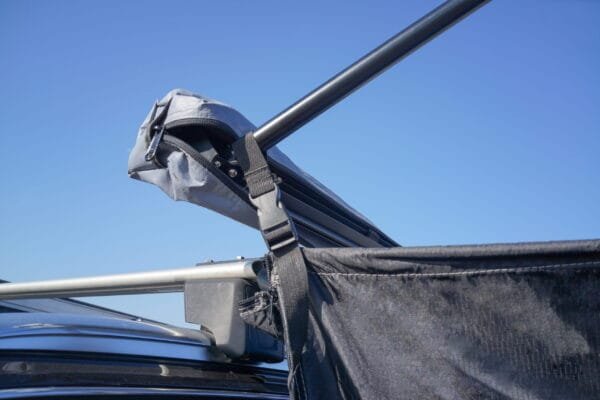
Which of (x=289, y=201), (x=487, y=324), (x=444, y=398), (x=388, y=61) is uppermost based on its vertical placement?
(x=388, y=61)

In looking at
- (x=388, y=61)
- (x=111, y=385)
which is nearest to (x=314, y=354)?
(x=111, y=385)

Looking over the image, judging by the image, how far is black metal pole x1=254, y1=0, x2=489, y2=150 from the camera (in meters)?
1.24

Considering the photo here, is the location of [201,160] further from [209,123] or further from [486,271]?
[486,271]

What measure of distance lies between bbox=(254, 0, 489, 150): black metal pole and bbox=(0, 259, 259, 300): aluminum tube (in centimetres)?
46

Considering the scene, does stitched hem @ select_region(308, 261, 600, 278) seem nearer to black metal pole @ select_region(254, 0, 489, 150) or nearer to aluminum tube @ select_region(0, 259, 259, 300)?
black metal pole @ select_region(254, 0, 489, 150)

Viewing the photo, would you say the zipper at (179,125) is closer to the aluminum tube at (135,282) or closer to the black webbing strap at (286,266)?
the black webbing strap at (286,266)

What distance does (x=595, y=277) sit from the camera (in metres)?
1.05

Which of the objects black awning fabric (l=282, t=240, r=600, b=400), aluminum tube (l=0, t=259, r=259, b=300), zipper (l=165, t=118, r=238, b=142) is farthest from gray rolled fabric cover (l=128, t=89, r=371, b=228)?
black awning fabric (l=282, t=240, r=600, b=400)

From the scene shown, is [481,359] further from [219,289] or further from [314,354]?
[219,289]

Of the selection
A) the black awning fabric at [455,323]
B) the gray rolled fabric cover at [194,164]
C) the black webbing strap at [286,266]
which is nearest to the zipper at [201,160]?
the gray rolled fabric cover at [194,164]

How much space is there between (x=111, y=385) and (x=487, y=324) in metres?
0.82

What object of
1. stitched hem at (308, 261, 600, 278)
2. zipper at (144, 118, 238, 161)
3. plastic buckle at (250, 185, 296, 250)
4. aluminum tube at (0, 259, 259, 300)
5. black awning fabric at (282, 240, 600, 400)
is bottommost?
black awning fabric at (282, 240, 600, 400)

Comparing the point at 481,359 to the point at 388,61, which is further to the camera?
the point at 388,61

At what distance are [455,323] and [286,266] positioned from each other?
0.35 metres
